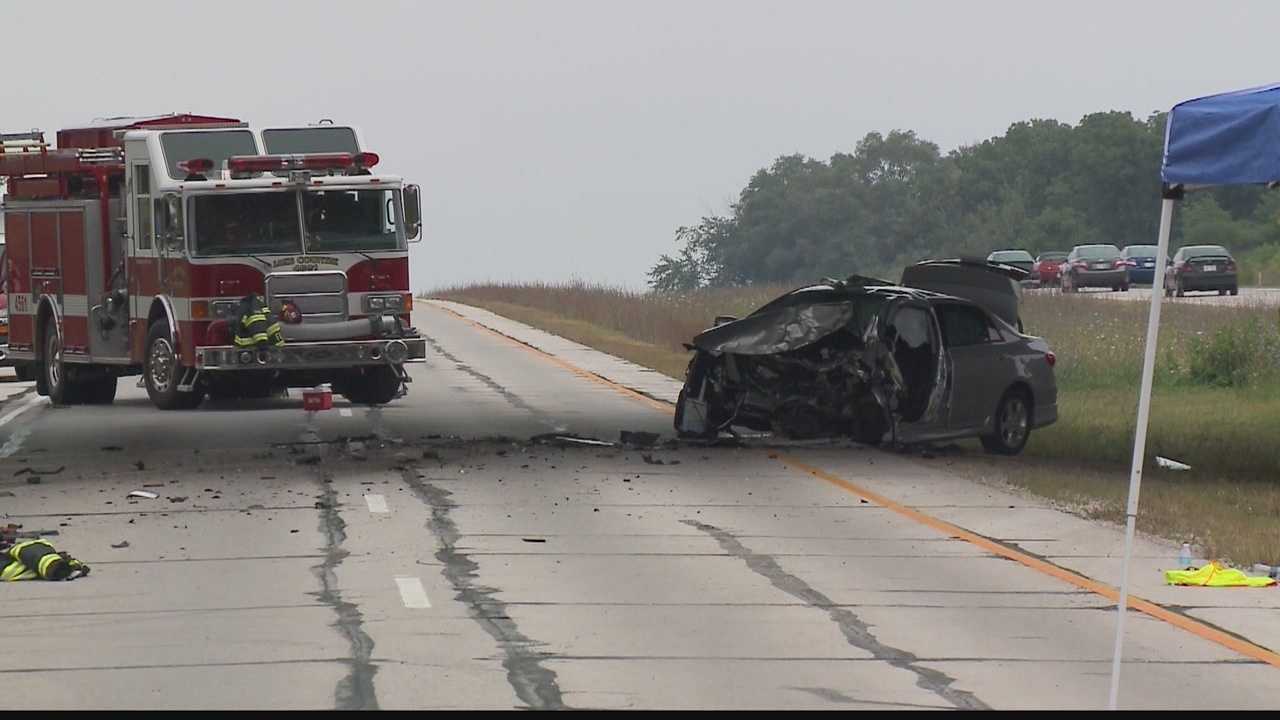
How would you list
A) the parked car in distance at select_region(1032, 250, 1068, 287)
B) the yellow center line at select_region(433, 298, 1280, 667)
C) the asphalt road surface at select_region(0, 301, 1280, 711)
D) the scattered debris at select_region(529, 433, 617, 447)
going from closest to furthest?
the asphalt road surface at select_region(0, 301, 1280, 711), the yellow center line at select_region(433, 298, 1280, 667), the scattered debris at select_region(529, 433, 617, 447), the parked car in distance at select_region(1032, 250, 1068, 287)

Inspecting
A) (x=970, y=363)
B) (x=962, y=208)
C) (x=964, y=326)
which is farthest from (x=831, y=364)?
(x=962, y=208)

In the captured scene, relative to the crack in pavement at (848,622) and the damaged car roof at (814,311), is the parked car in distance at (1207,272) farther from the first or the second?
the crack in pavement at (848,622)

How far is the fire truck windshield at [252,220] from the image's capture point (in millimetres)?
23719

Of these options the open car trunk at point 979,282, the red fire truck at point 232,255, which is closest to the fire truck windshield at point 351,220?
the red fire truck at point 232,255

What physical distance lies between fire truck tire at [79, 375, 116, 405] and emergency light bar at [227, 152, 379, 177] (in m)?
4.64

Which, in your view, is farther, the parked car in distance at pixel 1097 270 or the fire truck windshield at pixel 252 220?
the parked car in distance at pixel 1097 270

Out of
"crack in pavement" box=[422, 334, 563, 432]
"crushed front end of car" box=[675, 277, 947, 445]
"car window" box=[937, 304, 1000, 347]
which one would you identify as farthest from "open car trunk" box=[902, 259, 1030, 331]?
"crack in pavement" box=[422, 334, 563, 432]

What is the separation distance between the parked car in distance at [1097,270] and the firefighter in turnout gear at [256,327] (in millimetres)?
49288

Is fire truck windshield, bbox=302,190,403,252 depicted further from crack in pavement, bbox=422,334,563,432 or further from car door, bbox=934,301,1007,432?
car door, bbox=934,301,1007,432

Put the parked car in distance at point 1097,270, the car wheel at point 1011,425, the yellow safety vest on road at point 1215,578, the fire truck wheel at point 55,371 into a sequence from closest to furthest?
the yellow safety vest on road at point 1215,578 → the car wheel at point 1011,425 → the fire truck wheel at point 55,371 → the parked car in distance at point 1097,270

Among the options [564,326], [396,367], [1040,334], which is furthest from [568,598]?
[564,326]

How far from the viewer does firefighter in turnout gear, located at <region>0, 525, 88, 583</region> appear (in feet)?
40.9

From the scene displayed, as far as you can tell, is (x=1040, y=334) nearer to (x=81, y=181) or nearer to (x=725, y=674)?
(x=81, y=181)

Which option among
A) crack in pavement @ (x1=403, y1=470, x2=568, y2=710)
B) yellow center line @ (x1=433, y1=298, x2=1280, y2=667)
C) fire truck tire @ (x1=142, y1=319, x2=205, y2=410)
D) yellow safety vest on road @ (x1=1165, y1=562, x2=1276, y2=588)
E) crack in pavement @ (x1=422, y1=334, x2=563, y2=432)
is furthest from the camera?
fire truck tire @ (x1=142, y1=319, x2=205, y2=410)
